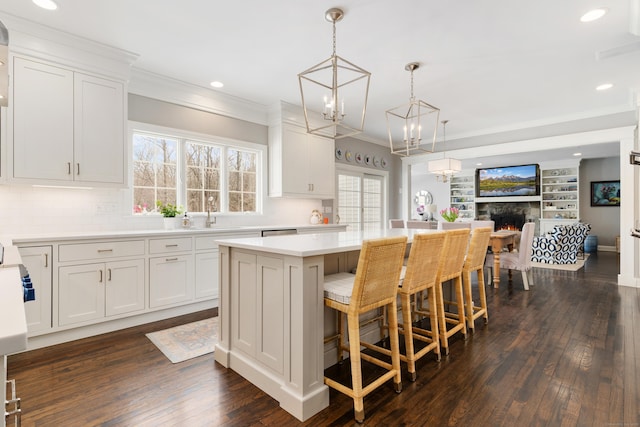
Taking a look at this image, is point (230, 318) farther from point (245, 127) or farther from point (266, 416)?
point (245, 127)

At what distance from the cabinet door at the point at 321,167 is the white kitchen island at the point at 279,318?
303 cm

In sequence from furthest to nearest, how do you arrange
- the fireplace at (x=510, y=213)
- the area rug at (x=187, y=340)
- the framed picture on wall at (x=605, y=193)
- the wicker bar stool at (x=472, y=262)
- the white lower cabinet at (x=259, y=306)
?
the fireplace at (x=510, y=213) → the framed picture on wall at (x=605, y=193) → the wicker bar stool at (x=472, y=262) → the area rug at (x=187, y=340) → the white lower cabinet at (x=259, y=306)

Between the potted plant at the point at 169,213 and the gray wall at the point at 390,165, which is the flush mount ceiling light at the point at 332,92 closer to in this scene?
the gray wall at the point at 390,165

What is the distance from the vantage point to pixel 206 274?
3.77 m

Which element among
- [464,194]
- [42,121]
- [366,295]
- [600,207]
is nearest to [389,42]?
[366,295]

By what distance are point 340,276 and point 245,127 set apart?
322 centimetres

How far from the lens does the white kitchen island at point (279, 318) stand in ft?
6.04

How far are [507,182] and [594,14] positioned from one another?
869 centimetres

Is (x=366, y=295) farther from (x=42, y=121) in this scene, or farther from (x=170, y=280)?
(x=42, y=121)

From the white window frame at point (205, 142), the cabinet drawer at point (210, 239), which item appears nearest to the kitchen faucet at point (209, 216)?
the white window frame at point (205, 142)

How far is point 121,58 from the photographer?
3.28m

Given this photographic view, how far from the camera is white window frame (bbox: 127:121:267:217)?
3.72 m

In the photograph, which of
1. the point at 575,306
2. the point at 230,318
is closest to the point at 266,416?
the point at 230,318

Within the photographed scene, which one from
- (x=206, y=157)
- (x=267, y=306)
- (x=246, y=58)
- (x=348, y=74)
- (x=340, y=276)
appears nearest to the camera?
(x=267, y=306)
